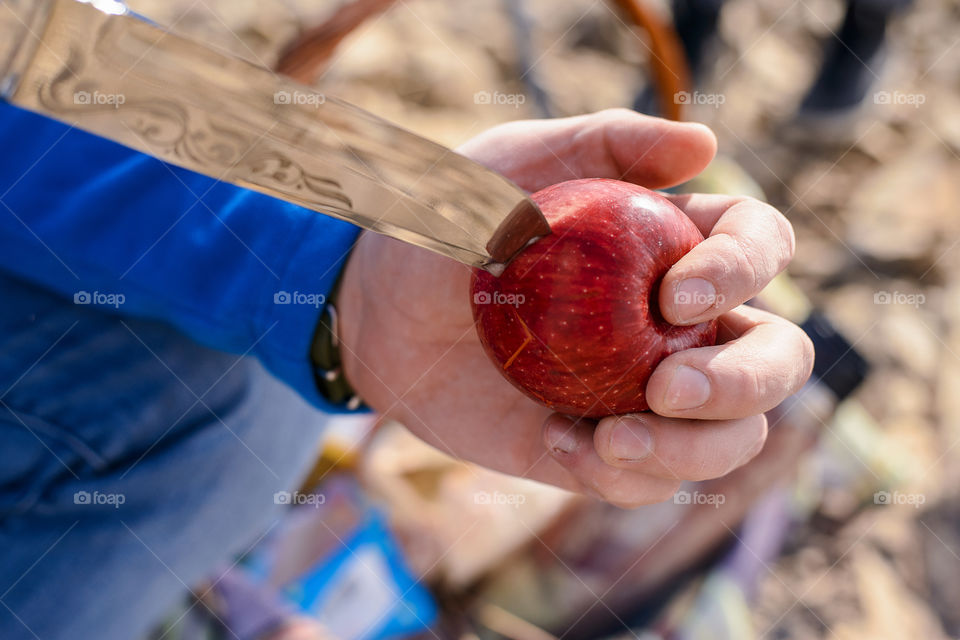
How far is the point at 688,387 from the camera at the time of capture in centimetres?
79

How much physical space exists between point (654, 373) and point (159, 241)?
0.68 m

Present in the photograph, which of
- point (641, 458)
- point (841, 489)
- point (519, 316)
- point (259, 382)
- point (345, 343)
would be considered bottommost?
point (841, 489)

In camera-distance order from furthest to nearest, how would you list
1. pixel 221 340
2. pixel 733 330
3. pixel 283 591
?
1. pixel 283 591
2. pixel 221 340
3. pixel 733 330

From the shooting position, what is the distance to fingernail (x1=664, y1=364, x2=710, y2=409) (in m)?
0.79

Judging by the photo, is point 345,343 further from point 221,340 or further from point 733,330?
point 733,330

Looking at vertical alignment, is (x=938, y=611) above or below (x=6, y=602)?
below

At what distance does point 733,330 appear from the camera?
943 millimetres

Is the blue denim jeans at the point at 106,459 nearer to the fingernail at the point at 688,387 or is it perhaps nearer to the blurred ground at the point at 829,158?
the fingernail at the point at 688,387

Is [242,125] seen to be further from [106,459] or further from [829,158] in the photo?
[829,158]

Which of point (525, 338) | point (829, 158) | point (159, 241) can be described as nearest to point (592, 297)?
point (525, 338)

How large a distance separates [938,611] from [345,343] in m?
1.66

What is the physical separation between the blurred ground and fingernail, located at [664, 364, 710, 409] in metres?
1.29

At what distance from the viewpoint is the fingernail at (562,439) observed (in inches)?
35.9

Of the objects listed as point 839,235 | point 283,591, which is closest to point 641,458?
point 283,591
